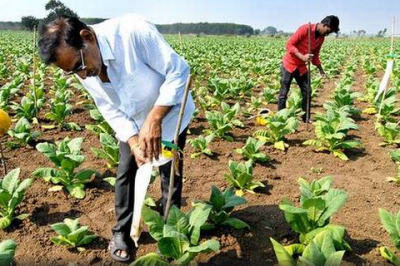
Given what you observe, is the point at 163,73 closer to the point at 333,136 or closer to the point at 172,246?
the point at 172,246

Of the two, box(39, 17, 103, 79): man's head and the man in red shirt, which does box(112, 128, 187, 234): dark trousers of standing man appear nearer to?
box(39, 17, 103, 79): man's head

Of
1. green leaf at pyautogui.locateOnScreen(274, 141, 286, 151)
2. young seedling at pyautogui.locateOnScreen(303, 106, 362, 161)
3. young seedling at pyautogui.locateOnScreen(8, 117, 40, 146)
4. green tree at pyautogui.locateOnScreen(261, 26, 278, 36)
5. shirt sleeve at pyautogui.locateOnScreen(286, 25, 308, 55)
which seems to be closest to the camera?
young seedling at pyautogui.locateOnScreen(303, 106, 362, 161)

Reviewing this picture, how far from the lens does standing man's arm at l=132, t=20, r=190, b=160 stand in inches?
95.1

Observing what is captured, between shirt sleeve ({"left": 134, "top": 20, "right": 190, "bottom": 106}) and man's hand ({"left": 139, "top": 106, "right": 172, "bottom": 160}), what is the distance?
7 centimetres

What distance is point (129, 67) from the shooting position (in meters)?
2.51

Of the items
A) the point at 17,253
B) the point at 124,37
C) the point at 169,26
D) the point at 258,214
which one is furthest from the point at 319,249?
the point at 169,26

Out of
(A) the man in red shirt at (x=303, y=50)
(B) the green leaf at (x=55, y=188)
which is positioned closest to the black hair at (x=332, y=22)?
(A) the man in red shirt at (x=303, y=50)

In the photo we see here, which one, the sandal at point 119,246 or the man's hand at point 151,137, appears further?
the sandal at point 119,246

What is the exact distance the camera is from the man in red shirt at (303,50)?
6227mm

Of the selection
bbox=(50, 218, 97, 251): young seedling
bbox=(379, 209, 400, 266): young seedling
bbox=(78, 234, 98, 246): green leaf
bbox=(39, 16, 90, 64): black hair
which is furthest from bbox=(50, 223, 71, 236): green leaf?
bbox=(379, 209, 400, 266): young seedling

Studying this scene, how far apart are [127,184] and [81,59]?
3.76 ft

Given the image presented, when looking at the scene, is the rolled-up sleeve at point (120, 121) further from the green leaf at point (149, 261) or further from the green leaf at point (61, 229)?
the green leaf at point (61, 229)

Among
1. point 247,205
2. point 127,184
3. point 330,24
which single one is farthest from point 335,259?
point 330,24

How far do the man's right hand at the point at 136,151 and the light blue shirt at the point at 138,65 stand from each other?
0.68 feet
